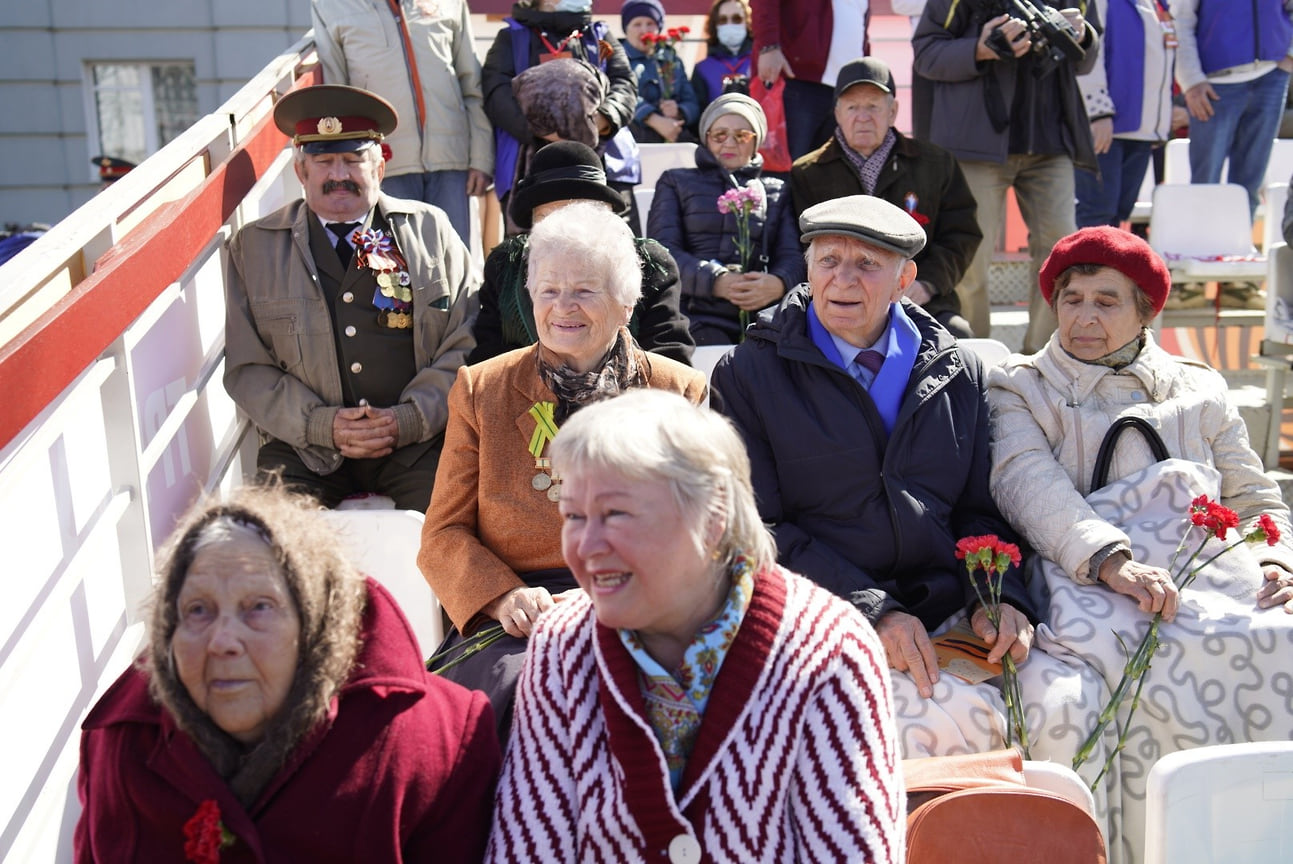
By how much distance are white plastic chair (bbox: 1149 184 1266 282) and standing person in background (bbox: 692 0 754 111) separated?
233cm

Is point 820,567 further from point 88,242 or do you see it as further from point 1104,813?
point 88,242

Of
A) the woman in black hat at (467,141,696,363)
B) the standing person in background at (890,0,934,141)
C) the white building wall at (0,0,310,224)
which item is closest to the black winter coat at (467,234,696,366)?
the woman in black hat at (467,141,696,363)

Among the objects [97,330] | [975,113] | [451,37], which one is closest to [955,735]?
[97,330]

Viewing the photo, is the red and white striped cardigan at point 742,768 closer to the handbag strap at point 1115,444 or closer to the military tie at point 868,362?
the military tie at point 868,362

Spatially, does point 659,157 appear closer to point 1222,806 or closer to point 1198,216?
point 1198,216

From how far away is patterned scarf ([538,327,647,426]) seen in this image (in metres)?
2.86

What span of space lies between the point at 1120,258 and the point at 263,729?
92.8 inches

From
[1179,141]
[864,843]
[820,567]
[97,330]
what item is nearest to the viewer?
[864,843]

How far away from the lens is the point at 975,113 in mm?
5316

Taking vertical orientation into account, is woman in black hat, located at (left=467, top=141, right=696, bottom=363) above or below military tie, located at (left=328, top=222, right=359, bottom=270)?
below

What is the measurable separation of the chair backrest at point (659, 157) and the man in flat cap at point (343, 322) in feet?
10.2

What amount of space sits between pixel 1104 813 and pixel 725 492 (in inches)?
55.5

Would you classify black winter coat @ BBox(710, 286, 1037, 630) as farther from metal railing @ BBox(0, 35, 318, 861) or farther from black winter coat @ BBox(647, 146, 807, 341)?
black winter coat @ BBox(647, 146, 807, 341)

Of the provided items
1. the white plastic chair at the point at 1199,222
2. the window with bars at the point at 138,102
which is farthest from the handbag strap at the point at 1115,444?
the window with bars at the point at 138,102
